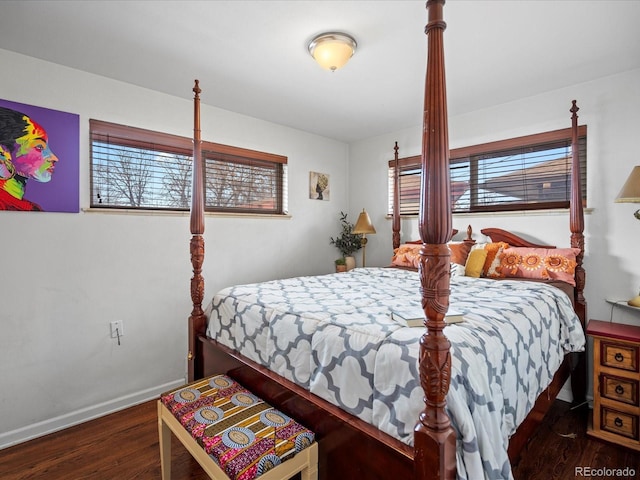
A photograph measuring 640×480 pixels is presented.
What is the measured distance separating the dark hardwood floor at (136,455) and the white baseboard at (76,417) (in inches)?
1.8

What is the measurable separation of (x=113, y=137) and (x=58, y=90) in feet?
1.35

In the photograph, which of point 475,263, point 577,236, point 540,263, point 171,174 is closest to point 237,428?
point 475,263

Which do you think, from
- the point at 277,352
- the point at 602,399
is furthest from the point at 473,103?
the point at 277,352

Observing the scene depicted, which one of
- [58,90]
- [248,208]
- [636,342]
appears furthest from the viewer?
[248,208]

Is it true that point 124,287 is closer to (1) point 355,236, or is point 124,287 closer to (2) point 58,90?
(2) point 58,90

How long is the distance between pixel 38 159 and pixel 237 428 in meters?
2.16

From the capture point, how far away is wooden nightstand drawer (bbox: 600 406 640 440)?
1.99m

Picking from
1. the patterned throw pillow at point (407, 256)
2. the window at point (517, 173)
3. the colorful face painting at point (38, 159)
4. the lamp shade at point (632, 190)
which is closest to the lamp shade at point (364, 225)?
the patterned throw pillow at point (407, 256)

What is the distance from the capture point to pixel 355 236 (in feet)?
13.5

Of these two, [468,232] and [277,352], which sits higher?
[468,232]

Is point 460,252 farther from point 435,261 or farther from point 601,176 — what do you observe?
point 435,261

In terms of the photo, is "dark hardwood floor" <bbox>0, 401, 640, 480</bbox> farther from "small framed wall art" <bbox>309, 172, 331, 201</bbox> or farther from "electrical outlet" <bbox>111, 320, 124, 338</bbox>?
"small framed wall art" <bbox>309, 172, 331, 201</bbox>

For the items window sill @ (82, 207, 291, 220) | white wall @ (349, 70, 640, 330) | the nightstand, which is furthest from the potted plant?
the nightstand

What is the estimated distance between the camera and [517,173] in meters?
3.02
